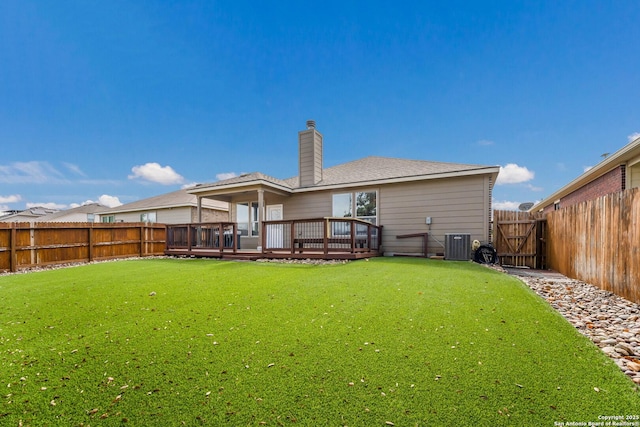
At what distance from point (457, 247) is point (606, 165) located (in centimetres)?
522

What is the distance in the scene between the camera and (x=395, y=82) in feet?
42.0

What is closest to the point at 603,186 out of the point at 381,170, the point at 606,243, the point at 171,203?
the point at 606,243

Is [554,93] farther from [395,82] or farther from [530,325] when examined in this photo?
[530,325]

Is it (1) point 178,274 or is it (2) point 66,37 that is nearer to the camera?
(1) point 178,274

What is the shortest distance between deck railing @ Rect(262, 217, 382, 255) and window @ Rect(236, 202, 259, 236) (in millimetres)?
3381

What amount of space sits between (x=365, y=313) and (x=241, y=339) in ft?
4.81

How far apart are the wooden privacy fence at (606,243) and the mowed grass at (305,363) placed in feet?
6.12

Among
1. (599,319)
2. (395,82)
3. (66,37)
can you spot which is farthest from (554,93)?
(66,37)

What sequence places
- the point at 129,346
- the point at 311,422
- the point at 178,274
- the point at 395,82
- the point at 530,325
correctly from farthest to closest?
the point at 395,82 < the point at 178,274 < the point at 530,325 < the point at 129,346 < the point at 311,422

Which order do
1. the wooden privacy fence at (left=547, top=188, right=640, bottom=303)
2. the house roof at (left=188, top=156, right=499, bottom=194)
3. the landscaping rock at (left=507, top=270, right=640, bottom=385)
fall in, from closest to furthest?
the landscaping rock at (left=507, top=270, right=640, bottom=385), the wooden privacy fence at (left=547, top=188, right=640, bottom=303), the house roof at (left=188, top=156, right=499, bottom=194)

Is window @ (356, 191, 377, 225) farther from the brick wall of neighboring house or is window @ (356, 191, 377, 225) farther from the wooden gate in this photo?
the brick wall of neighboring house

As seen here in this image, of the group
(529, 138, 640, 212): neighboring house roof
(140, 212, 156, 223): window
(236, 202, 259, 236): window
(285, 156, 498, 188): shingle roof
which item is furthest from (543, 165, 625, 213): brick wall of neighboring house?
(140, 212, 156, 223): window

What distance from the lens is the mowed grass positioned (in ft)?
5.59

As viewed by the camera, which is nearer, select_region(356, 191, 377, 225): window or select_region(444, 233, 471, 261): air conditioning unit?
select_region(444, 233, 471, 261): air conditioning unit
